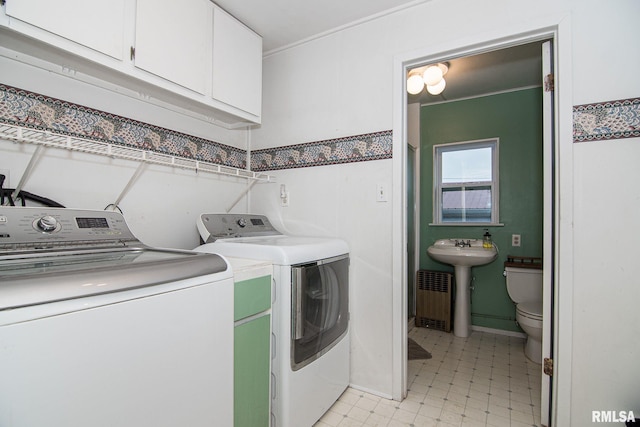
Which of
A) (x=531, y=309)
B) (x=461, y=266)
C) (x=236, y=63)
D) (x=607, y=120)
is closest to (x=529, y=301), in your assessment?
(x=531, y=309)

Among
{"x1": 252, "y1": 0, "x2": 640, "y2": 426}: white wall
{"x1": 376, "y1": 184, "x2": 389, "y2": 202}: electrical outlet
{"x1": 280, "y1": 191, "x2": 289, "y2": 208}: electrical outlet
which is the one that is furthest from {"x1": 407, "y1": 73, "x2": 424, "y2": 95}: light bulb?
{"x1": 280, "y1": 191, "x2": 289, "y2": 208}: electrical outlet

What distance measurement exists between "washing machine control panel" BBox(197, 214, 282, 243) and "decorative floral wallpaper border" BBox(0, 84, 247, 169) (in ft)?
1.60

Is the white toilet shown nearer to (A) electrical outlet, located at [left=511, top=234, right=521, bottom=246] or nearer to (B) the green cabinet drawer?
(A) electrical outlet, located at [left=511, top=234, right=521, bottom=246]

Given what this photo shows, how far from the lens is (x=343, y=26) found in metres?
2.12

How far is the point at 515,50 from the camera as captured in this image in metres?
2.43

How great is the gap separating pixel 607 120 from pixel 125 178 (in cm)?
252

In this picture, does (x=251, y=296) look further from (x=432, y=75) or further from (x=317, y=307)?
(x=432, y=75)

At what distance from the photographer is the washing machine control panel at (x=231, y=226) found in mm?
1830

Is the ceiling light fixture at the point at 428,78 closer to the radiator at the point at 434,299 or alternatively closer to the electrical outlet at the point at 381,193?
the electrical outlet at the point at 381,193

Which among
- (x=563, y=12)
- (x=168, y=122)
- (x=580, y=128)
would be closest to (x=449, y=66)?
(x=563, y=12)

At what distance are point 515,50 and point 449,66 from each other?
1.61ft

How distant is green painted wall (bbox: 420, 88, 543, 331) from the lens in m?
2.99

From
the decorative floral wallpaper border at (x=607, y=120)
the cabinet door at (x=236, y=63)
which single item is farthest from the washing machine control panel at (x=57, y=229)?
the decorative floral wallpaper border at (x=607, y=120)

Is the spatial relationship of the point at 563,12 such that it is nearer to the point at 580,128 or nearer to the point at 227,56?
the point at 580,128
